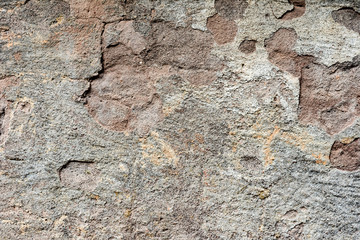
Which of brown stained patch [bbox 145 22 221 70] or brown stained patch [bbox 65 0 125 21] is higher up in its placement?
brown stained patch [bbox 65 0 125 21]

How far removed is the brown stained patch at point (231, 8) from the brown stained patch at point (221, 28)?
2cm

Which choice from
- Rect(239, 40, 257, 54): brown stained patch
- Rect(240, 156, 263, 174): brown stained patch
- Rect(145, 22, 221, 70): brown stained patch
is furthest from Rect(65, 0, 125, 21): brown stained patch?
Rect(240, 156, 263, 174): brown stained patch

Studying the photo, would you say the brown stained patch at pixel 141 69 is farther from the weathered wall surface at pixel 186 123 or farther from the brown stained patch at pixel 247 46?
the brown stained patch at pixel 247 46

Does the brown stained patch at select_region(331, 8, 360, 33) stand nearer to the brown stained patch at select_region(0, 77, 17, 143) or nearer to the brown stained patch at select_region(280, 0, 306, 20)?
the brown stained patch at select_region(280, 0, 306, 20)

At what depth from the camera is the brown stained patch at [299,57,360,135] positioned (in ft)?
4.08

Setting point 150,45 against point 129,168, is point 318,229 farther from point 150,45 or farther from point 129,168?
point 150,45

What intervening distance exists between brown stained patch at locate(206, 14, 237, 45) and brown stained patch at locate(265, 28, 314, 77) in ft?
0.46

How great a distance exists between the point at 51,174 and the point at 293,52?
3.45ft

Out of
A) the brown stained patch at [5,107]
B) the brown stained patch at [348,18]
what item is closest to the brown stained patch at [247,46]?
the brown stained patch at [348,18]

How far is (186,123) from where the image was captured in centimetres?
128

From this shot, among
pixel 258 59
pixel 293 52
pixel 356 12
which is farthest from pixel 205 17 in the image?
pixel 356 12

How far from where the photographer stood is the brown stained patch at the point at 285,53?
128 cm

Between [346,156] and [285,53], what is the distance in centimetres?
45

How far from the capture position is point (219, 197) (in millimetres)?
1258
